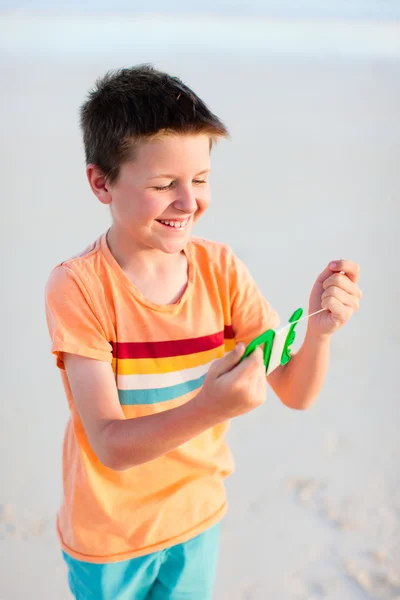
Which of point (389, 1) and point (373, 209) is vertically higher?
point (389, 1)

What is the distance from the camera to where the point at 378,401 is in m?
2.50

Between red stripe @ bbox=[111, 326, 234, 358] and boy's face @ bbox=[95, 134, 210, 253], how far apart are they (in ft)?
0.45

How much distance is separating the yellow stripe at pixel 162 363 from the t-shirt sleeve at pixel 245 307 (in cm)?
7

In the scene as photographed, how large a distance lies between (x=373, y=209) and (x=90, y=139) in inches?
114

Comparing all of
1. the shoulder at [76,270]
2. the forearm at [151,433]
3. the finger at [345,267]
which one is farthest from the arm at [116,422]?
the finger at [345,267]

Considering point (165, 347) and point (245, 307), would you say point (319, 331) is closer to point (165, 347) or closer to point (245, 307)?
point (245, 307)

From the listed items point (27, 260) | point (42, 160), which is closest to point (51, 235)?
point (27, 260)

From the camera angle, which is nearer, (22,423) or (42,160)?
(22,423)

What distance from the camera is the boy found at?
103 centimetres

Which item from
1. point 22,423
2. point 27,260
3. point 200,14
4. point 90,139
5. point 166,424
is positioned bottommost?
point 22,423

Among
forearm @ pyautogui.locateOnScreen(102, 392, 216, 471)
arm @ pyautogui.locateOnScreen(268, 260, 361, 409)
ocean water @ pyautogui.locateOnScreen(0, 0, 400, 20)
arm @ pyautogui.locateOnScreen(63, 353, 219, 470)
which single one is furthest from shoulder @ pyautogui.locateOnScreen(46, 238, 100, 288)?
ocean water @ pyautogui.locateOnScreen(0, 0, 400, 20)

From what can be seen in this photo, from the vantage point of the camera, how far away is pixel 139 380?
1.10 meters

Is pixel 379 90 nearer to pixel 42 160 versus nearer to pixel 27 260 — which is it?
pixel 42 160

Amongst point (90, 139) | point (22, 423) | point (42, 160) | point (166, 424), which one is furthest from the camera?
point (42, 160)
